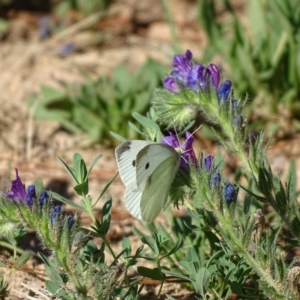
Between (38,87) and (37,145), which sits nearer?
(37,145)

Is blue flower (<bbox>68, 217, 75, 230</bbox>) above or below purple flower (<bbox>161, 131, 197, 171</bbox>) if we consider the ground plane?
below

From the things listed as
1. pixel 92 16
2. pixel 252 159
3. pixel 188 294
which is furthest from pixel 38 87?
pixel 252 159

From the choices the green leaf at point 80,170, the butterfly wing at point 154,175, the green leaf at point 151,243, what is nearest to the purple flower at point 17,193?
the green leaf at point 80,170

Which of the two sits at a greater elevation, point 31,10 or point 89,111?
point 31,10

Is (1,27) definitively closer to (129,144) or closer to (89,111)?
(89,111)

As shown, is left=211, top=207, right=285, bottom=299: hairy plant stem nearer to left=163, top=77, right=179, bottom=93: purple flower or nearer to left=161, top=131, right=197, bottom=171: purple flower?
left=161, top=131, right=197, bottom=171: purple flower

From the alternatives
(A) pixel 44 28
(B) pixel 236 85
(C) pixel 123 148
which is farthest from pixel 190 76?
(A) pixel 44 28

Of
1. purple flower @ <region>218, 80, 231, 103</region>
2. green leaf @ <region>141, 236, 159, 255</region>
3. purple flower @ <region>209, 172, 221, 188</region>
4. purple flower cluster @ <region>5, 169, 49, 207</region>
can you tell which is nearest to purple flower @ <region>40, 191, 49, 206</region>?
purple flower cluster @ <region>5, 169, 49, 207</region>
